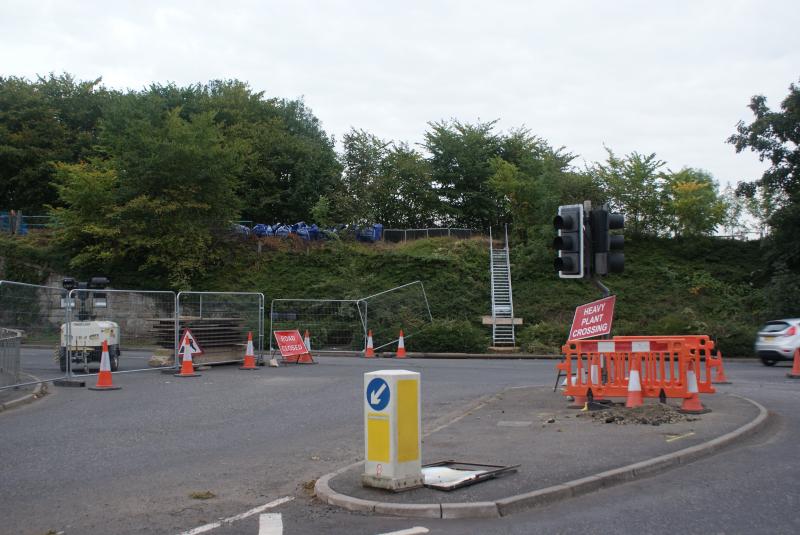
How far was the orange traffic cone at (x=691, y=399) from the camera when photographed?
37.6ft

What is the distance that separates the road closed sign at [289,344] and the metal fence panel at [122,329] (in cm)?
343

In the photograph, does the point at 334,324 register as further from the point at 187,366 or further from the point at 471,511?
the point at 471,511

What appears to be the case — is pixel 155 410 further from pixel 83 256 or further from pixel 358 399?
pixel 83 256

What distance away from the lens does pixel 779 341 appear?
22516 mm

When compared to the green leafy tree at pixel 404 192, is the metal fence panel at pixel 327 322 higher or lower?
lower

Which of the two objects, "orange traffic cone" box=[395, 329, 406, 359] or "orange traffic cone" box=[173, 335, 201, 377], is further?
"orange traffic cone" box=[395, 329, 406, 359]

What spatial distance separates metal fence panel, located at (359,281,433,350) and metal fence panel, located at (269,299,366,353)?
610 millimetres

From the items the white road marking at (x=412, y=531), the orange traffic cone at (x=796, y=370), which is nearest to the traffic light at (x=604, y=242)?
the white road marking at (x=412, y=531)

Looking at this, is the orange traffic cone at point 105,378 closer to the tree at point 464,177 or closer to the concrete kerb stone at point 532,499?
the concrete kerb stone at point 532,499

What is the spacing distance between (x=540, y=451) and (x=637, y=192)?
31.1m

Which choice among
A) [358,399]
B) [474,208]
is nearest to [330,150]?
[474,208]

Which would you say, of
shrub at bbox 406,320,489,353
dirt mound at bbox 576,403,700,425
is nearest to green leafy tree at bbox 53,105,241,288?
shrub at bbox 406,320,489,353

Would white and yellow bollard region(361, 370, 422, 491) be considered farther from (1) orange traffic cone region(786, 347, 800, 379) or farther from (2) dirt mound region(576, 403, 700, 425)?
(1) orange traffic cone region(786, 347, 800, 379)

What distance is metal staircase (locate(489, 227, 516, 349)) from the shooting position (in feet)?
100
